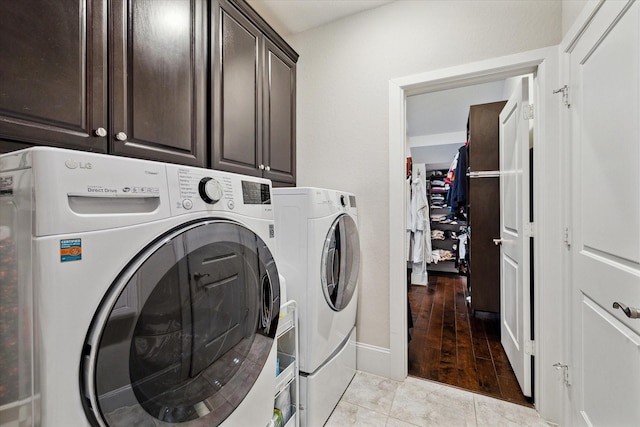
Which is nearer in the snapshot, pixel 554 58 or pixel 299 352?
pixel 299 352

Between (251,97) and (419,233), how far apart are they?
3.40 meters

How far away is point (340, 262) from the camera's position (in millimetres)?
1655

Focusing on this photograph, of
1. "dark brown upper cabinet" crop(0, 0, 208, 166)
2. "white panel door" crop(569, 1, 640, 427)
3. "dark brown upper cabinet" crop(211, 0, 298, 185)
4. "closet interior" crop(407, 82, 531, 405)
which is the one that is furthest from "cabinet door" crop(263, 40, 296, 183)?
"white panel door" crop(569, 1, 640, 427)

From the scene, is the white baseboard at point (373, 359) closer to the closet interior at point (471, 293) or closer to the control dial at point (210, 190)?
the closet interior at point (471, 293)

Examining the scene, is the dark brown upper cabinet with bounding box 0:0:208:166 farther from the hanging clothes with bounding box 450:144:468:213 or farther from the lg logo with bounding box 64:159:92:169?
the hanging clothes with bounding box 450:144:468:213

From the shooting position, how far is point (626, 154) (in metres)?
0.98

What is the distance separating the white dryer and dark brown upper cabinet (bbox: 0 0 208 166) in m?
0.52

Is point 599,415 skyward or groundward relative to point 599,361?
groundward

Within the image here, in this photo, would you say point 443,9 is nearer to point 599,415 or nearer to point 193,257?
point 193,257

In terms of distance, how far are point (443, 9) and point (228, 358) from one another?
222cm

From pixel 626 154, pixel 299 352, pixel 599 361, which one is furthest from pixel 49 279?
pixel 599 361

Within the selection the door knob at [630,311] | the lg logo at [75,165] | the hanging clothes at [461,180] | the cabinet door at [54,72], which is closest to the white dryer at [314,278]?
the cabinet door at [54,72]

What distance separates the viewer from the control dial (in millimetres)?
801

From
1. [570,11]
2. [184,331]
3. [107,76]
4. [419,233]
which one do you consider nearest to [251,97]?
[107,76]
